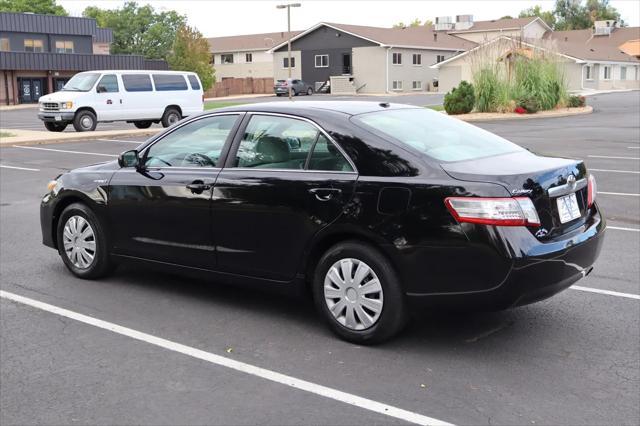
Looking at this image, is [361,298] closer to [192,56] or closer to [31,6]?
[192,56]

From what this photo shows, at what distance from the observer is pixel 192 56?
210 feet

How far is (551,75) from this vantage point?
1353 inches

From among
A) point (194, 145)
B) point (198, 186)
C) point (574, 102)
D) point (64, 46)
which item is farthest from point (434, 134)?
point (64, 46)

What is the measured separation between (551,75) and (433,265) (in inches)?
1252

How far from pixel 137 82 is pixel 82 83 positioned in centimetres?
182

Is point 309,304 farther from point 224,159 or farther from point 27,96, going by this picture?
point 27,96

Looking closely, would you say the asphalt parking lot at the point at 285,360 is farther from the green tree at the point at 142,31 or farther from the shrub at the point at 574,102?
the green tree at the point at 142,31

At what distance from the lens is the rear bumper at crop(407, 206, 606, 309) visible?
182 inches

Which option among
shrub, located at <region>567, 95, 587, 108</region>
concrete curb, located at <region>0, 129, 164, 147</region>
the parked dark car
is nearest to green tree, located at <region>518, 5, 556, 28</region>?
the parked dark car

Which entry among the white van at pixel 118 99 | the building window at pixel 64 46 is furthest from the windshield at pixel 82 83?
the building window at pixel 64 46

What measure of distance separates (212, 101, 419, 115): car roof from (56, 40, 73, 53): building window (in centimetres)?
6027

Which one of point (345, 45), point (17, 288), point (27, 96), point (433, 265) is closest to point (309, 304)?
point (433, 265)

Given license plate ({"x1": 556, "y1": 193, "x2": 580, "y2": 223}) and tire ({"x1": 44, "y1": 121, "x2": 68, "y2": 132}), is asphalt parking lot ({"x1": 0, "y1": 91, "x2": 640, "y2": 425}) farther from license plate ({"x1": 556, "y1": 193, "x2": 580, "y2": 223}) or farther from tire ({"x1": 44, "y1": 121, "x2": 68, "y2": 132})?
tire ({"x1": 44, "y1": 121, "x2": 68, "y2": 132})

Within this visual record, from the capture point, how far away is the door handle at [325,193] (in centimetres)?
516
